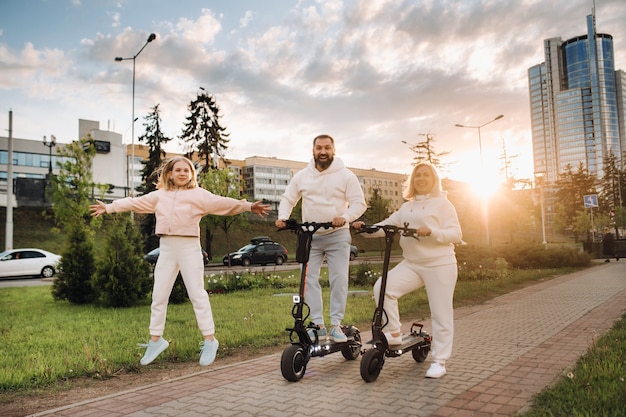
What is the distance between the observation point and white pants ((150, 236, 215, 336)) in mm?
5465

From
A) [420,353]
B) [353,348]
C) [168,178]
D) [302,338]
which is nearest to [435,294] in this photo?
[420,353]

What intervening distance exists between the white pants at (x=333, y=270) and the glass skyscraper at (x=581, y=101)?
147152 mm

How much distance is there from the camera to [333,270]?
5.57 m

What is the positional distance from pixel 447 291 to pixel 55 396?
3.61m

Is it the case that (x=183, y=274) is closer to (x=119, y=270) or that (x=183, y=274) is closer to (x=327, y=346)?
(x=327, y=346)

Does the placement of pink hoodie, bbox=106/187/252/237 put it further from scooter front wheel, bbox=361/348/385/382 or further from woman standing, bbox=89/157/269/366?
scooter front wheel, bbox=361/348/385/382

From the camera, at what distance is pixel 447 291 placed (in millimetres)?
5043

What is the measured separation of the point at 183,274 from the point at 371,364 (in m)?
2.13

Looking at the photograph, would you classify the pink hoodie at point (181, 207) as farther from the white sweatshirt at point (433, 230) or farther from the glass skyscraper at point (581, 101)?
the glass skyscraper at point (581, 101)

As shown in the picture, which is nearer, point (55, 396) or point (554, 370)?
point (55, 396)

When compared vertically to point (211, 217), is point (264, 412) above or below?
below

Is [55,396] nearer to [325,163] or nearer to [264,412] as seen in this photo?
[264,412]

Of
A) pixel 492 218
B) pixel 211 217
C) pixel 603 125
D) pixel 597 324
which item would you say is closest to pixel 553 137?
pixel 603 125

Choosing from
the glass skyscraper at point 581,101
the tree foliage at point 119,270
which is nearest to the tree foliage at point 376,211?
the tree foliage at point 119,270
